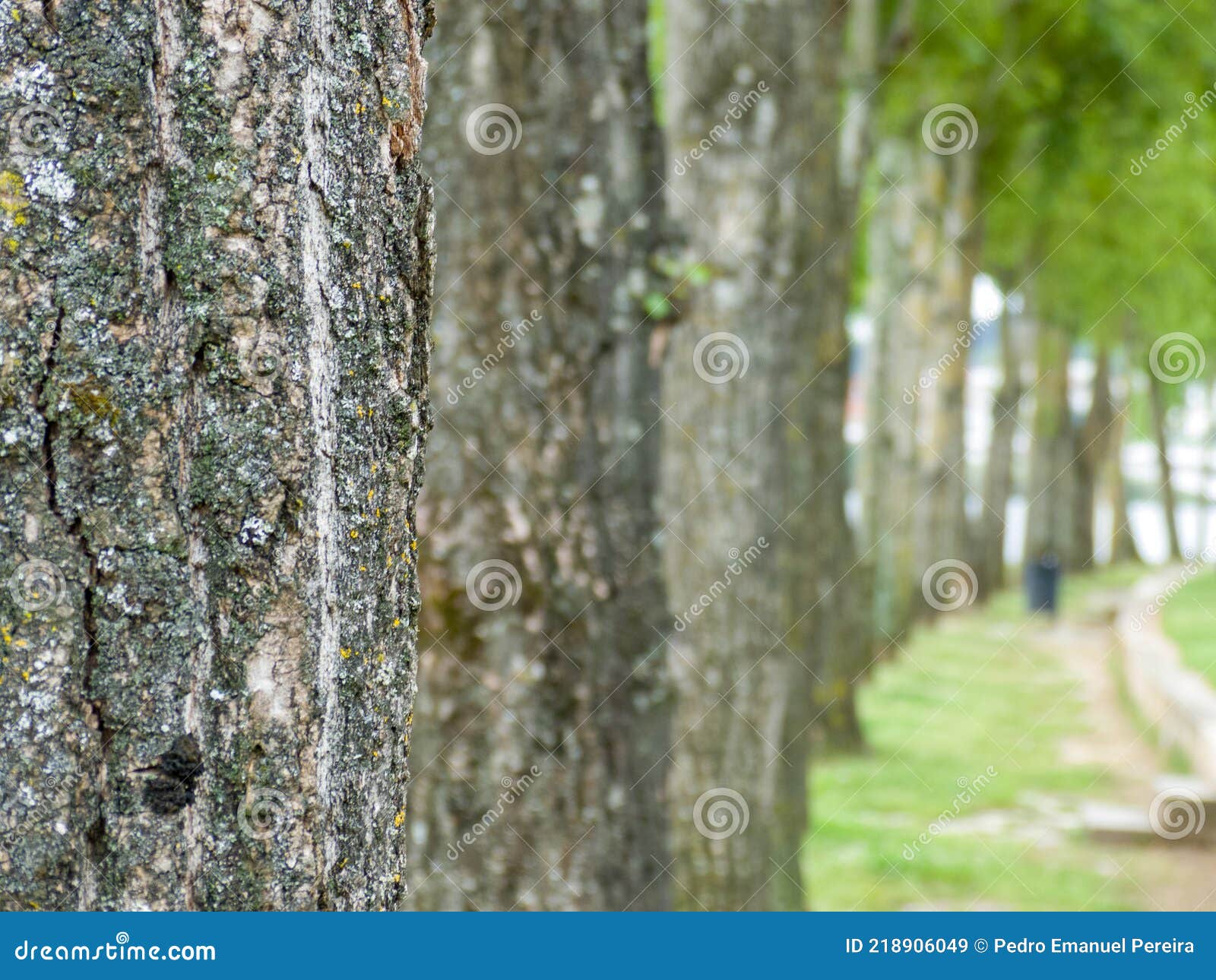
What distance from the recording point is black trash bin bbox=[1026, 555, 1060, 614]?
2245 centimetres

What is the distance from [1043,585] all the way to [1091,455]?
910cm

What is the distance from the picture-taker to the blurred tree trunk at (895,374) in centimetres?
1630

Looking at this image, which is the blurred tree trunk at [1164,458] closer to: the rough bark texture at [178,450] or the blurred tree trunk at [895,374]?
the blurred tree trunk at [895,374]

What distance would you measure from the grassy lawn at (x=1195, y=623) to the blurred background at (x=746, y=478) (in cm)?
14

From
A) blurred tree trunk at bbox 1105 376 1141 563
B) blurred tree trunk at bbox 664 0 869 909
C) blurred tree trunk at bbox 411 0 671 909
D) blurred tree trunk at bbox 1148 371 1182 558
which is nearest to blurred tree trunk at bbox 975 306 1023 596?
blurred tree trunk at bbox 1148 371 1182 558

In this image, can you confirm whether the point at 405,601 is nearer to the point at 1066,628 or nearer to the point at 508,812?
the point at 508,812

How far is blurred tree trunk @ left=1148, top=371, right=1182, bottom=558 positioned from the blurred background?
416 inches

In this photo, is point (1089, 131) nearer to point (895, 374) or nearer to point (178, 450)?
point (895, 374)

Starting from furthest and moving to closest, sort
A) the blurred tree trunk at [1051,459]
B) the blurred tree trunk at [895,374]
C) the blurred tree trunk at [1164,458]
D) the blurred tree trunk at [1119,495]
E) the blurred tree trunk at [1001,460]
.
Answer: the blurred tree trunk at [1119,495] → the blurred tree trunk at [1164,458] → the blurred tree trunk at [1051,459] → the blurred tree trunk at [1001,460] → the blurred tree trunk at [895,374]

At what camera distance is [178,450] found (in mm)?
1388

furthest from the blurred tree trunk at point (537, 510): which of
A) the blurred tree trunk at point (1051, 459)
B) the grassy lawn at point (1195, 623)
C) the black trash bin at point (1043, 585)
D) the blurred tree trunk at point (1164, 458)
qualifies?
the blurred tree trunk at point (1164, 458)

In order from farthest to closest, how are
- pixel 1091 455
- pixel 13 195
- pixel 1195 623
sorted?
1. pixel 1091 455
2. pixel 1195 623
3. pixel 13 195

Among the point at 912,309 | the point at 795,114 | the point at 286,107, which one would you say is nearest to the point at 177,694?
the point at 286,107

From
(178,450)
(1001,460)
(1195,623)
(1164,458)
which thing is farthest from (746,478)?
(1164,458)
